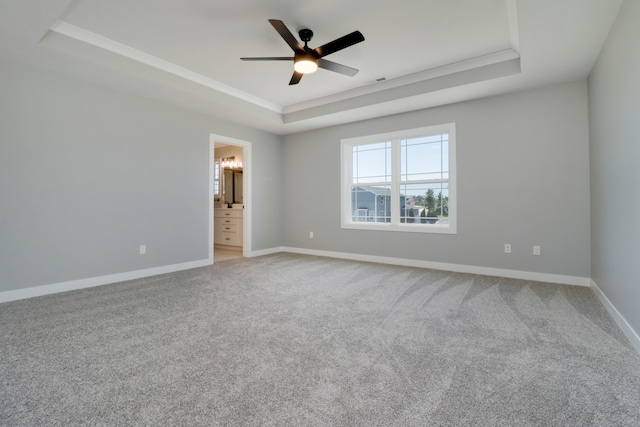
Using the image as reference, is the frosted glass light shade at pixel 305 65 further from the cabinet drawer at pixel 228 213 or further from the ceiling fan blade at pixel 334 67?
the cabinet drawer at pixel 228 213

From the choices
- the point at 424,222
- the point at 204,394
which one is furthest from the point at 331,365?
the point at 424,222

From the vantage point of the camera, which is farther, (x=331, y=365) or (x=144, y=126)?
(x=144, y=126)

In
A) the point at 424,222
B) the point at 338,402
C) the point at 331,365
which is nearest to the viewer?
the point at 338,402

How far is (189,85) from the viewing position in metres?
3.89

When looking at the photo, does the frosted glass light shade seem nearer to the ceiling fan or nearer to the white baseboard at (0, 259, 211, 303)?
the ceiling fan

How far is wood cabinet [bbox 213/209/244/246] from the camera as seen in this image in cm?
631

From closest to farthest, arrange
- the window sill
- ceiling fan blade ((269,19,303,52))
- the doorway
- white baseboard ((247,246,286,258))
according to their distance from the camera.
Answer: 1. ceiling fan blade ((269,19,303,52))
2. the window sill
3. the doorway
4. white baseboard ((247,246,286,258))

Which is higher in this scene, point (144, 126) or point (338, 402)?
point (144, 126)

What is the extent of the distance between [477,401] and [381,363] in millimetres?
533

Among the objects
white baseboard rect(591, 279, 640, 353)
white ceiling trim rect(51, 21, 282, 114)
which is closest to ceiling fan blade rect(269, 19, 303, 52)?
white ceiling trim rect(51, 21, 282, 114)

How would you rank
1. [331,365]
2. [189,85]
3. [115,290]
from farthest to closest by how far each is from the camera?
[189,85], [115,290], [331,365]

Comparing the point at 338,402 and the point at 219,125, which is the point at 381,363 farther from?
the point at 219,125

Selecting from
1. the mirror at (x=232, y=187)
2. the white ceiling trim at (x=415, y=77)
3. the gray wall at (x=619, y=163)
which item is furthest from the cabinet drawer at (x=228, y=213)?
the gray wall at (x=619, y=163)

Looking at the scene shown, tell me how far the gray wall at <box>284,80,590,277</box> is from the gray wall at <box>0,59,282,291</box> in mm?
3094
